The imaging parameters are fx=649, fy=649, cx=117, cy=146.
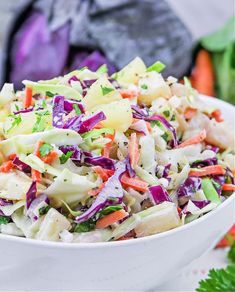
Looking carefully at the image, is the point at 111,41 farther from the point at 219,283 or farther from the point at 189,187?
the point at 219,283

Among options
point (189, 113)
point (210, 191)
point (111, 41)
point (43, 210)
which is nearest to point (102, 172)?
point (43, 210)

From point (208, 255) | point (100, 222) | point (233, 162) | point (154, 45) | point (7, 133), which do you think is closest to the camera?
point (100, 222)

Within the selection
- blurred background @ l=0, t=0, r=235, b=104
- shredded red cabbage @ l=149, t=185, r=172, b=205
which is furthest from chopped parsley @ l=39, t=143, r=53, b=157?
blurred background @ l=0, t=0, r=235, b=104

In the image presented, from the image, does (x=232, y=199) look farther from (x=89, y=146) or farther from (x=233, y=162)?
(x=89, y=146)

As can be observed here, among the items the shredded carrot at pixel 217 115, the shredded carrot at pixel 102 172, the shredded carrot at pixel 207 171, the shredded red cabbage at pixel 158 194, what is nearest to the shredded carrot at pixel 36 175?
the shredded carrot at pixel 102 172

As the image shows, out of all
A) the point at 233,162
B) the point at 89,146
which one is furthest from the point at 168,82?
the point at 89,146

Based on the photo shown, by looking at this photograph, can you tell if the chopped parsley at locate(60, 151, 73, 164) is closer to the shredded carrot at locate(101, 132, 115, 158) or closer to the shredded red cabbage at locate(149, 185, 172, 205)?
the shredded carrot at locate(101, 132, 115, 158)
